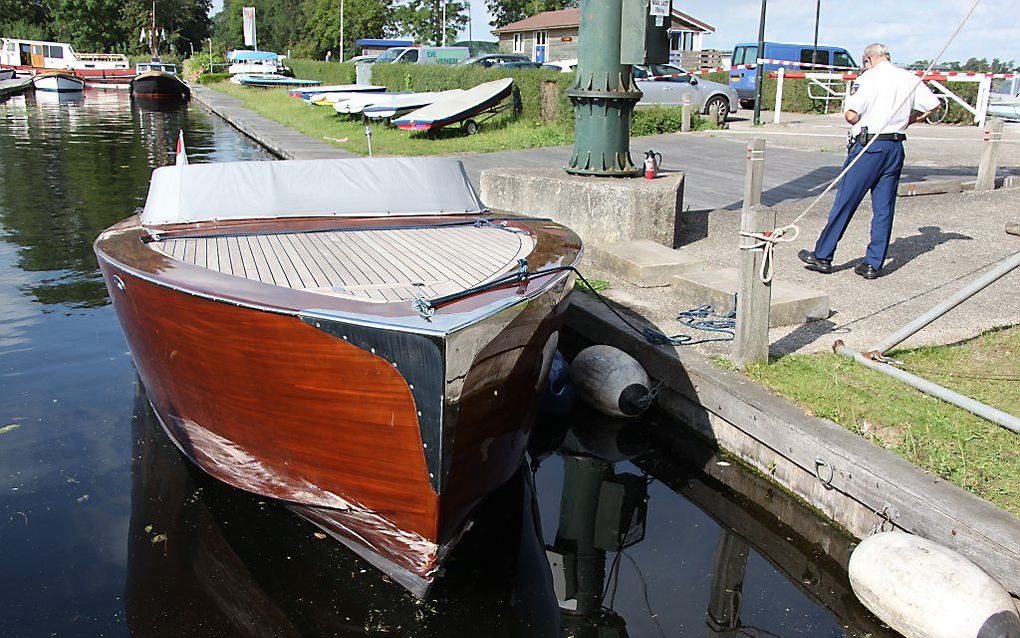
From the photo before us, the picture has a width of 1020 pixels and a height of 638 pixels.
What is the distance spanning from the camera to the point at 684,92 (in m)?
21.6

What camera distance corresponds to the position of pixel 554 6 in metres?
69.9

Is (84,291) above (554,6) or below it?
below

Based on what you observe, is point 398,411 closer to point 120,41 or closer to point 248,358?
point 248,358

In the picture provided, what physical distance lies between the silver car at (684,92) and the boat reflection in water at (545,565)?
17.1 meters

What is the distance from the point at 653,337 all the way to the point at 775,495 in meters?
1.38

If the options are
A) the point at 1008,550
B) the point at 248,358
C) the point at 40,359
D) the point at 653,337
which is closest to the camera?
the point at 1008,550

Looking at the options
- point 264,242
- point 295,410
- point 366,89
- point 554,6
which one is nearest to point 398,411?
point 295,410

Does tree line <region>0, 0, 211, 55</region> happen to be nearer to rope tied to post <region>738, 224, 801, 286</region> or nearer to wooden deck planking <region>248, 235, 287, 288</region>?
wooden deck planking <region>248, 235, 287, 288</region>

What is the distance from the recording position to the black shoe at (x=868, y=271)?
6902 millimetres

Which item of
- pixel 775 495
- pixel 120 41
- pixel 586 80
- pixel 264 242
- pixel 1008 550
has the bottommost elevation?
pixel 775 495

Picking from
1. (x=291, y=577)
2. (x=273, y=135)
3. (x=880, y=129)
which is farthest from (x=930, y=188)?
(x=273, y=135)

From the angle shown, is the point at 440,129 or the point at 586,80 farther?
the point at 440,129

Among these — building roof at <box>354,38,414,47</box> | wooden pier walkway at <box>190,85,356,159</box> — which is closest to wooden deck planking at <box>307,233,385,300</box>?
wooden pier walkway at <box>190,85,356,159</box>

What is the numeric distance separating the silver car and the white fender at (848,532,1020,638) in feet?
59.6
